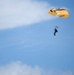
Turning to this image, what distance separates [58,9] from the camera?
284 feet

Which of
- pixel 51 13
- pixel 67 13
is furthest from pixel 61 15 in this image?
pixel 51 13

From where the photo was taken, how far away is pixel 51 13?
9050 cm

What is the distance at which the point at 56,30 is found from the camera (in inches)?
3241

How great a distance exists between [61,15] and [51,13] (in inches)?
336

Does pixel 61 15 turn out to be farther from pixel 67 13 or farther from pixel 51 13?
pixel 51 13

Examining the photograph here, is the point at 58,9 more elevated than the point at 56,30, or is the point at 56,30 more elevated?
the point at 58,9

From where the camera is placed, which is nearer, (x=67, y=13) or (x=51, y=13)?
→ (x=67, y=13)

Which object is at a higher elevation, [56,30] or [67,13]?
[67,13]

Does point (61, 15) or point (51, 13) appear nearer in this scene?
point (61, 15)

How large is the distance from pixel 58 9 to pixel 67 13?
5.04 meters

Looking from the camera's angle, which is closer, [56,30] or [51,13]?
[56,30]

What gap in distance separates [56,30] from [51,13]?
10.8 metres

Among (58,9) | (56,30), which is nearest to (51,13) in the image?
(58,9)

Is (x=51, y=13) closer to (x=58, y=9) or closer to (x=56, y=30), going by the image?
(x=58, y=9)
